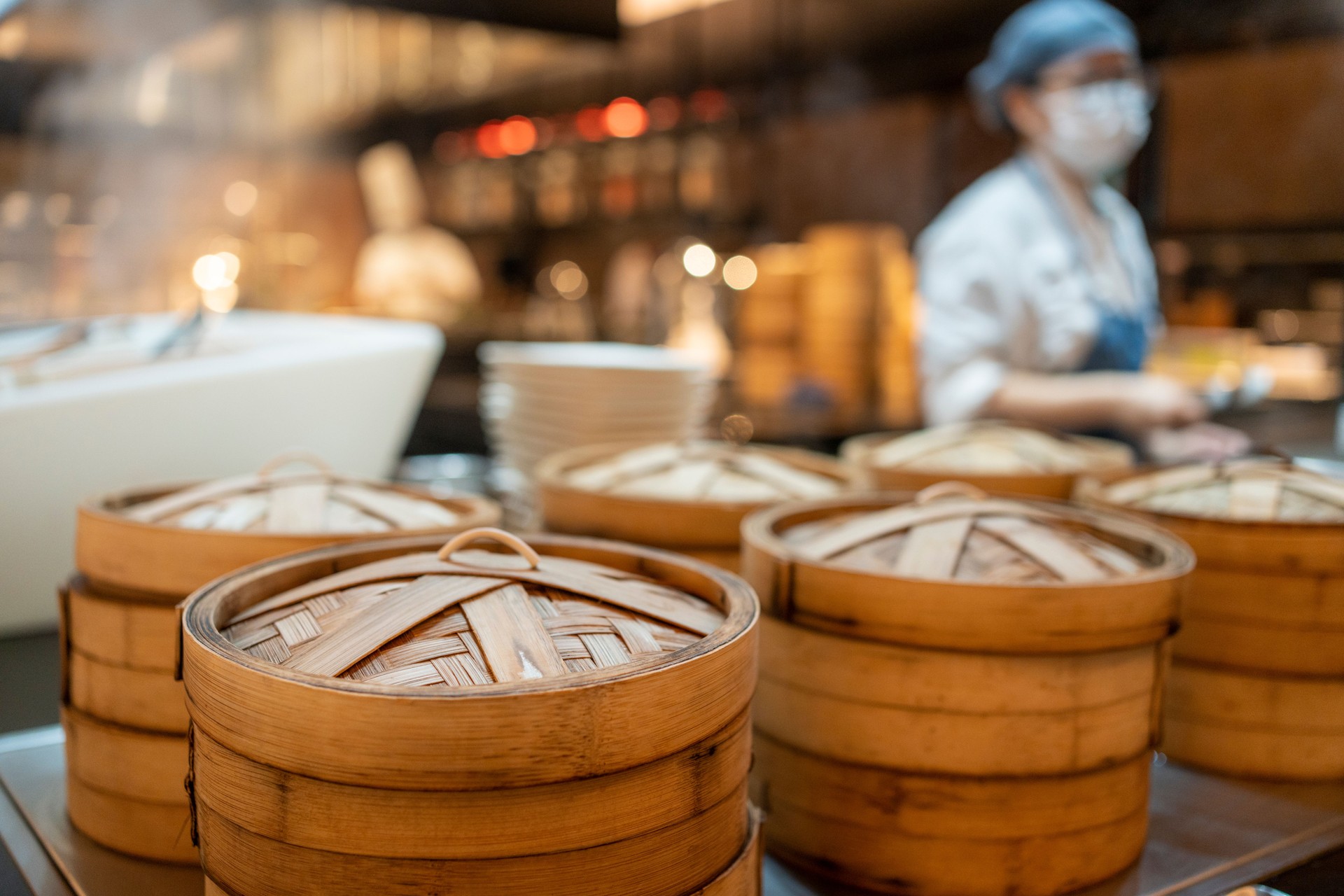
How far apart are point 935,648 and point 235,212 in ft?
25.9

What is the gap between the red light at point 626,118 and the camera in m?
7.75

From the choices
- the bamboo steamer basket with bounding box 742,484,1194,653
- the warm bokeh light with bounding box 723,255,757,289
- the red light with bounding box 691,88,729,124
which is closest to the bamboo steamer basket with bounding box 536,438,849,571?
the bamboo steamer basket with bounding box 742,484,1194,653

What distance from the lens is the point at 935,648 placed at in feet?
2.90

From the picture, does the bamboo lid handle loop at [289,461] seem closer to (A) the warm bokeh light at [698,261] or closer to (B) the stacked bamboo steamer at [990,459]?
(B) the stacked bamboo steamer at [990,459]

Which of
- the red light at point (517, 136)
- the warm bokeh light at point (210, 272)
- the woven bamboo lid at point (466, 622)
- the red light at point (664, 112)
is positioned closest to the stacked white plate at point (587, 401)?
the woven bamboo lid at point (466, 622)

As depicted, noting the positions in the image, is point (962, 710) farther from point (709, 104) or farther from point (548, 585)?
point (709, 104)

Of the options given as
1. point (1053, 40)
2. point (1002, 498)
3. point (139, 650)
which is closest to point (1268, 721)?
point (1002, 498)

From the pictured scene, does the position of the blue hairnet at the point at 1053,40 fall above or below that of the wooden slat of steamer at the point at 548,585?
above

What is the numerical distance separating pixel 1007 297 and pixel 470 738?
2315mm

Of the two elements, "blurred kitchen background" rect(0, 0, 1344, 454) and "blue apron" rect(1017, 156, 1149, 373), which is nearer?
"blue apron" rect(1017, 156, 1149, 373)

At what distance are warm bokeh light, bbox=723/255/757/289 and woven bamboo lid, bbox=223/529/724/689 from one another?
207 inches

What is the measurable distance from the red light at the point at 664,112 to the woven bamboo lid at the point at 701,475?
6.60 metres

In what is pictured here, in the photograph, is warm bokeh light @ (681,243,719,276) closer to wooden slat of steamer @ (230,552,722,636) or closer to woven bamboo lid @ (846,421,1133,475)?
woven bamboo lid @ (846,421,1133,475)

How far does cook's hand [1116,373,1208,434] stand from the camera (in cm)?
225
